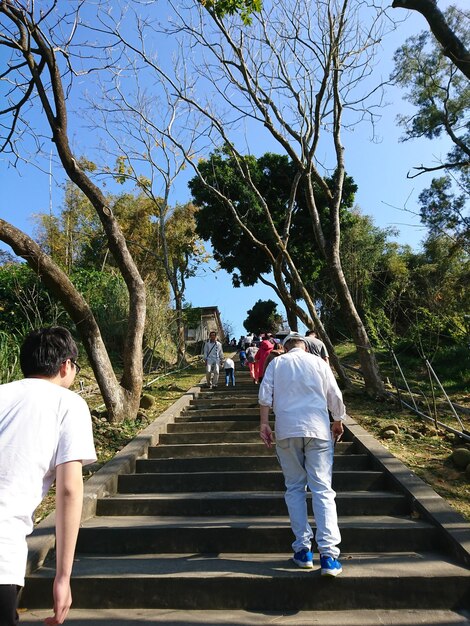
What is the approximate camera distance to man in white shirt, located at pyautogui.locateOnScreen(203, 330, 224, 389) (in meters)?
11.2

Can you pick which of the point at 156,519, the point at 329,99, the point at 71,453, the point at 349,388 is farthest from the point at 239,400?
the point at 71,453

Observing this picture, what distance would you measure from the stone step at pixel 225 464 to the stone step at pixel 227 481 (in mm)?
374

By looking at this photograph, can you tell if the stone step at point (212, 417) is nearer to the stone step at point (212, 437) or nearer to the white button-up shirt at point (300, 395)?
the stone step at point (212, 437)

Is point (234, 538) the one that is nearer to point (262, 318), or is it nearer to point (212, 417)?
point (212, 417)

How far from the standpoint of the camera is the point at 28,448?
155cm

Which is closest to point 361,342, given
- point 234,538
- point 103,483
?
point 103,483

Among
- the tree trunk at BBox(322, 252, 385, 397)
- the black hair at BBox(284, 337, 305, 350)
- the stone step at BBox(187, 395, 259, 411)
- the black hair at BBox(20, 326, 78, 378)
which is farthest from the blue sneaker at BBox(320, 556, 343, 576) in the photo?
the tree trunk at BBox(322, 252, 385, 397)

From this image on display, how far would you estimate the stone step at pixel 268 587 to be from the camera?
315 centimetres

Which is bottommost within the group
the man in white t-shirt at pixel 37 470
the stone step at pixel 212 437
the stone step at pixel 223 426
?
the stone step at pixel 212 437

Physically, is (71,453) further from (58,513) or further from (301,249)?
(301,249)

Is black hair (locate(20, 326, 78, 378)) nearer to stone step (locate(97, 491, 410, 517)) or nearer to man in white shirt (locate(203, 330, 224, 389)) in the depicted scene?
stone step (locate(97, 491, 410, 517))

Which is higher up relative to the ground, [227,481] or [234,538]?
[227,481]

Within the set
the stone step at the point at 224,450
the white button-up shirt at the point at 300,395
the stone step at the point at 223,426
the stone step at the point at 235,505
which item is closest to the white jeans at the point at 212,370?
the stone step at the point at 223,426

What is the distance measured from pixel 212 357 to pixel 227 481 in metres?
6.25
